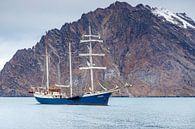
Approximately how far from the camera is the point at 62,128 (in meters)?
86.8

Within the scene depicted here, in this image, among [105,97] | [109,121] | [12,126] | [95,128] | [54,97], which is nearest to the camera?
[95,128]

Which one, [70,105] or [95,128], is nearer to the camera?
[95,128]

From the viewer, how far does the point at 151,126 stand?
293 feet

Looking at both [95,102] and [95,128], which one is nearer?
[95,128]

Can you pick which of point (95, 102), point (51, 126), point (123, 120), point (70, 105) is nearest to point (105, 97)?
point (95, 102)

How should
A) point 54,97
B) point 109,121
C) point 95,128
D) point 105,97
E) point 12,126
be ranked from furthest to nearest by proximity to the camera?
point 54,97
point 105,97
point 109,121
point 12,126
point 95,128

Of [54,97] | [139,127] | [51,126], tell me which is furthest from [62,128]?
[54,97]

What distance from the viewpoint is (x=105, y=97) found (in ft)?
496

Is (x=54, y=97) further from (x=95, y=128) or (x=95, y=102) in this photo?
(x=95, y=128)

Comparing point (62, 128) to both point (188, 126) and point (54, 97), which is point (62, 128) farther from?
point (54, 97)

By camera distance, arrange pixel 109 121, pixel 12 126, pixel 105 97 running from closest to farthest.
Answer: pixel 12 126, pixel 109 121, pixel 105 97

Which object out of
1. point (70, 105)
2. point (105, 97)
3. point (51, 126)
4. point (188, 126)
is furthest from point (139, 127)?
point (70, 105)

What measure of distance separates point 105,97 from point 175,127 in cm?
6390

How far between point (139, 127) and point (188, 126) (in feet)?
27.0
